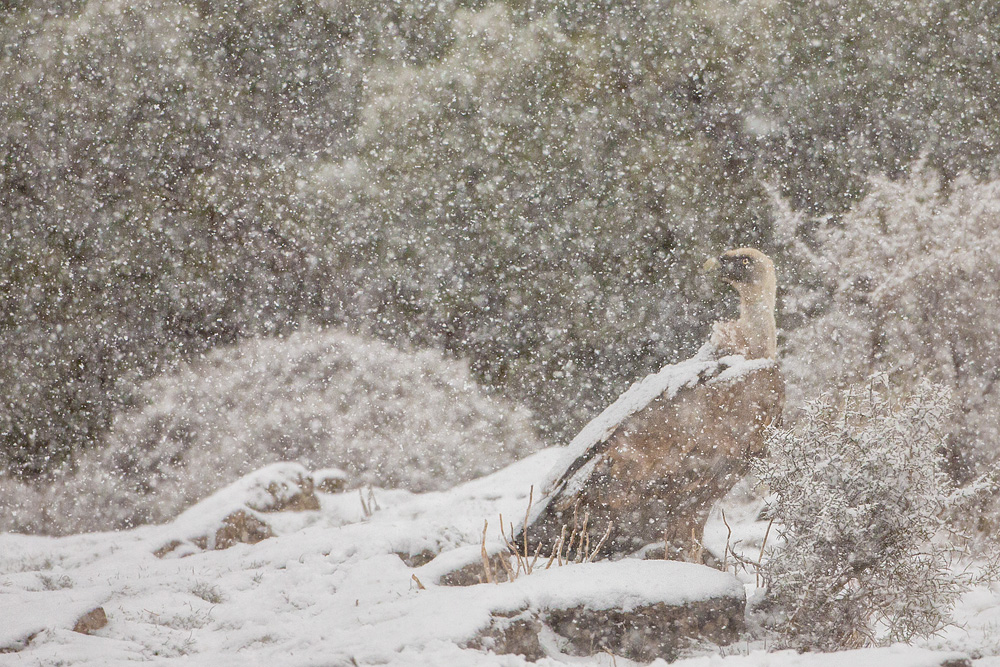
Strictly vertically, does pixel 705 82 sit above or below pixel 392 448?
above

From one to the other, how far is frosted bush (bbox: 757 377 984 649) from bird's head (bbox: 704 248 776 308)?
1.65 meters

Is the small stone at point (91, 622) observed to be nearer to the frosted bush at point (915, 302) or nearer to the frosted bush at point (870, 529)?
the frosted bush at point (870, 529)

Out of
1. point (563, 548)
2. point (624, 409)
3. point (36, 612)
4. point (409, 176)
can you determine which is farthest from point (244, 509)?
point (409, 176)

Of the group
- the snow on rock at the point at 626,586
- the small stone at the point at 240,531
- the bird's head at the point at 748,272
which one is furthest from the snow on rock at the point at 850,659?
the small stone at the point at 240,531

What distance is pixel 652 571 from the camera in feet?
13.2

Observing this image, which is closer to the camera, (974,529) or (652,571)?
(652,571)

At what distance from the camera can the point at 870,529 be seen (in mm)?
3621

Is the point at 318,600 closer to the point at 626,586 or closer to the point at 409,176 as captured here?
the point at 626,586

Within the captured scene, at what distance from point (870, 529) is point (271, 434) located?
8.88m

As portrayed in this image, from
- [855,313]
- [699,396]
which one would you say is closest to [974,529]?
[855,313]

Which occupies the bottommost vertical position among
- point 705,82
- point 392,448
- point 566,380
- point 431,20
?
point 392,448

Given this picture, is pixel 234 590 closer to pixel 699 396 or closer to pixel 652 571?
pixel 652 571

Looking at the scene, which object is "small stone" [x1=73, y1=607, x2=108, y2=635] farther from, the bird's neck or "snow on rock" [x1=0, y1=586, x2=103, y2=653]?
the bird's neck

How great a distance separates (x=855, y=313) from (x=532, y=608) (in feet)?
21.5
